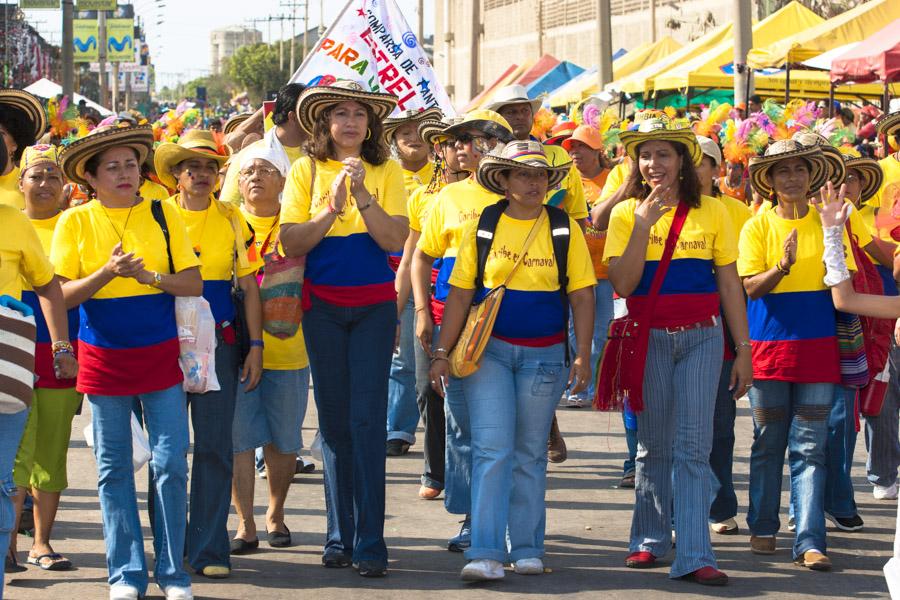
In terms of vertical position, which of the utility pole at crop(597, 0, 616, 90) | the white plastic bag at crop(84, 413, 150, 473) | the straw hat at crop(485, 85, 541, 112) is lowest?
the white plastic bag at crop(84, 413, 150, 473)

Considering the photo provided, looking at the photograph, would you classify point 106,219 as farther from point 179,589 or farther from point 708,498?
point 708,498

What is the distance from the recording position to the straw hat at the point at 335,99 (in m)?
6.61

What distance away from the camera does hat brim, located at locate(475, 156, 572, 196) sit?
652cm

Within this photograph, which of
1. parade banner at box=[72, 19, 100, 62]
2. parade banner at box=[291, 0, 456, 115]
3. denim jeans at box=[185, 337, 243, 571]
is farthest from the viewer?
parade banner at box=[72, 19, 100, 62]

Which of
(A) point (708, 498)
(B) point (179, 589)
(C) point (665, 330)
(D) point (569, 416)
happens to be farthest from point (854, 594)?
(D) point (569, 416)

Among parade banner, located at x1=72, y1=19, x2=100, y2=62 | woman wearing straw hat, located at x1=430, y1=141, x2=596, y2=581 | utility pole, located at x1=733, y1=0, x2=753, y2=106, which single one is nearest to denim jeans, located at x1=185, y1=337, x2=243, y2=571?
woman wearing straw hat, located at x1=430, y1=141, x2=596, y2=581

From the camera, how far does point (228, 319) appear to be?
6605mm

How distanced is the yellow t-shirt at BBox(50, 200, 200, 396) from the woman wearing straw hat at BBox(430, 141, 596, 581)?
1.31 m

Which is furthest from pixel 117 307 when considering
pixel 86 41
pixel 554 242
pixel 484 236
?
pixel 86 41

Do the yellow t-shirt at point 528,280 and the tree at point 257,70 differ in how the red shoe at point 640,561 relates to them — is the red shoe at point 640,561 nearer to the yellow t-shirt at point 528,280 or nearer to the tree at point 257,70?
the yellow t-shirt at point 528,280

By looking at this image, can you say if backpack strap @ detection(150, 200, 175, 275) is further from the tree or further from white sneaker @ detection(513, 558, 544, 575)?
the tree

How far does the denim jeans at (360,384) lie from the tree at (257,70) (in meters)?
133

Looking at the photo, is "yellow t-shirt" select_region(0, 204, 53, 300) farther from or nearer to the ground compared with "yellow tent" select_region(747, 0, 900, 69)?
nearer to the ground

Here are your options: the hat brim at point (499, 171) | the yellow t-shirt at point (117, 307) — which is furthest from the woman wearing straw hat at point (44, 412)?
the hat brim at point (499, 171)
